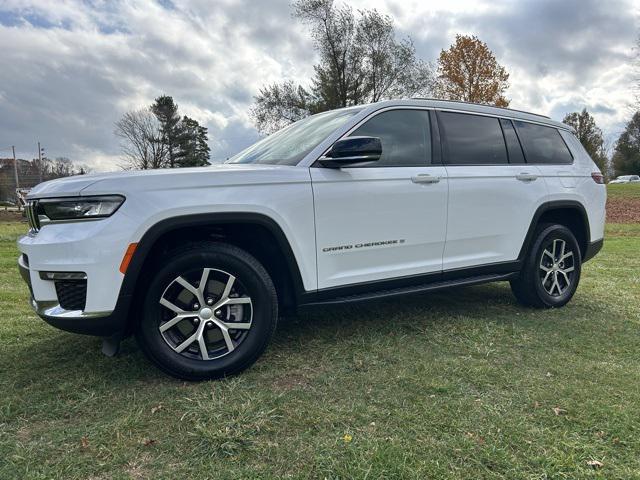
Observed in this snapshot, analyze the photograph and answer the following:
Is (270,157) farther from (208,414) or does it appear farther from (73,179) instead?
(208,414)

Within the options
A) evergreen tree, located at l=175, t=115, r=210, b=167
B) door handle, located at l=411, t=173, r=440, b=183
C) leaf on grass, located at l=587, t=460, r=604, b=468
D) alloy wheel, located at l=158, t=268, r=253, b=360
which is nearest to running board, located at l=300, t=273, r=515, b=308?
alloy wheel, located at l=158, t=268, r=253, b=360

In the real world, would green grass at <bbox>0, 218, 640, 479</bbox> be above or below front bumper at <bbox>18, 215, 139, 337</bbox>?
below

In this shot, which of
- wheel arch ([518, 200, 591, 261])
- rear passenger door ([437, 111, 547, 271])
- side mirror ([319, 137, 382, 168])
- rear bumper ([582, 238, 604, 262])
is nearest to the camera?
side mirror ([319, 137, 382, 168])

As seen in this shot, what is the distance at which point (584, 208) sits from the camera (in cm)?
468

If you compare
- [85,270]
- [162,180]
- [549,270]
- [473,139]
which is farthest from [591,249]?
[85,270]

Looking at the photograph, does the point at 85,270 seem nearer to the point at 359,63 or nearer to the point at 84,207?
the point at 84,207

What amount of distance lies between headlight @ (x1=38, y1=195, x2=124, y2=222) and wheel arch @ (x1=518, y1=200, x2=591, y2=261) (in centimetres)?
344

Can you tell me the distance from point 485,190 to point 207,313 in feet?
8.19

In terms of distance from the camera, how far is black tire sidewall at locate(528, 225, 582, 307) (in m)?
4.38

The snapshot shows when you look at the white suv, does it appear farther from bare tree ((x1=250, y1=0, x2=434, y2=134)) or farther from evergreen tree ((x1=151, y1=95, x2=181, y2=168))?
evergreen tree ((x1=151, y1=95, x2=181, y2=168))

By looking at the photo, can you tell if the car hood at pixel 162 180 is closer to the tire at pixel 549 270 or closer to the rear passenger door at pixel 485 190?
the rear passenger door at pixel 485 190

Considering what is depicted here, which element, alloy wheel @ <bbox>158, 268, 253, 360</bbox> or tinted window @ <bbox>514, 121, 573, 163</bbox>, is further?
tinted window @ <bbox>514, 121, 573, 163</bbox>

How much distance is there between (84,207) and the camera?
2.57 meters

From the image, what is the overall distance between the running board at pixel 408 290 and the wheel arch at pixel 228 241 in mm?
241
